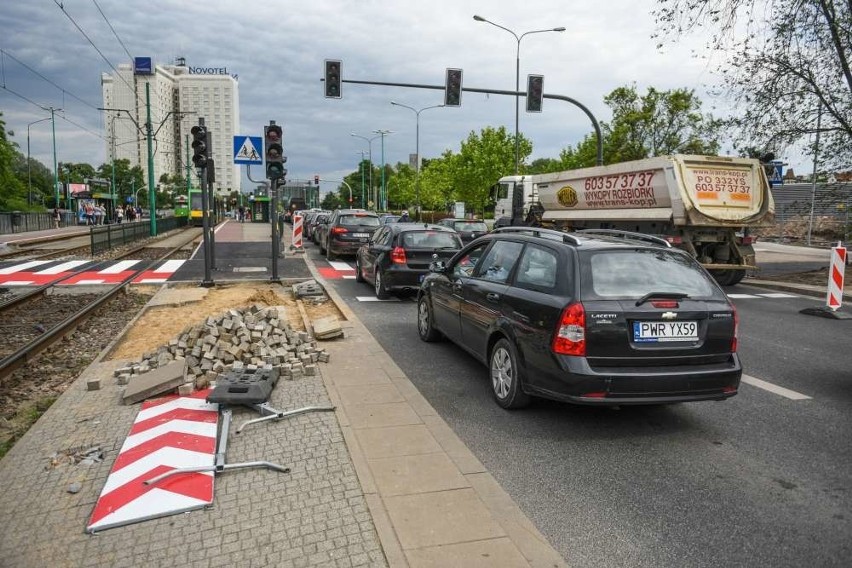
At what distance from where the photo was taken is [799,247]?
2958cm

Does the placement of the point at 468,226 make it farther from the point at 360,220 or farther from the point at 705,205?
the point at 705,205

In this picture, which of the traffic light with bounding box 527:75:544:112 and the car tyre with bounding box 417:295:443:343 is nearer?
the car tyre with bounding box 417:295:443:343

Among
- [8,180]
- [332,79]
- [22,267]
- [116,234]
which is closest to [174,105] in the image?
[8,180]

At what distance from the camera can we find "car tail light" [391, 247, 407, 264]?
11648 mm

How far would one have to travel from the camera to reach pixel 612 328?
14.9ft

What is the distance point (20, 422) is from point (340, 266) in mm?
13570

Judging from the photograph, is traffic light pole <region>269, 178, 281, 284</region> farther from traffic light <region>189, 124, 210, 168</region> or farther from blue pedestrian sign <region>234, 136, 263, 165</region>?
traffic light <region>189, 124, 210, 168</region>

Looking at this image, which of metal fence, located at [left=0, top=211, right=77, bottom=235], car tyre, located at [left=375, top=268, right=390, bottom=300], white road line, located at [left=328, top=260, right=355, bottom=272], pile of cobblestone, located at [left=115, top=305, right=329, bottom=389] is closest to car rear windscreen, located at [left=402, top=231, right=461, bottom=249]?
car tyre, located at [left=375, top=268, right=390, bottom=300]

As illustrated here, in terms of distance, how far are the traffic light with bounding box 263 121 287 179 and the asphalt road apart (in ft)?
26.5

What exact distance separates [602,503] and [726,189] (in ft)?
44.1

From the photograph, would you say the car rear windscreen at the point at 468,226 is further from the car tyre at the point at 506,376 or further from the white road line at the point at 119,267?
the car tyre at the point at 506,376

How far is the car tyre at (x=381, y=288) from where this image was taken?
11.8 metres

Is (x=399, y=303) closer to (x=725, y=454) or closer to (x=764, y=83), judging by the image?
(x=725, y=454)

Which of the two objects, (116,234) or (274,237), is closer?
(274,237)
